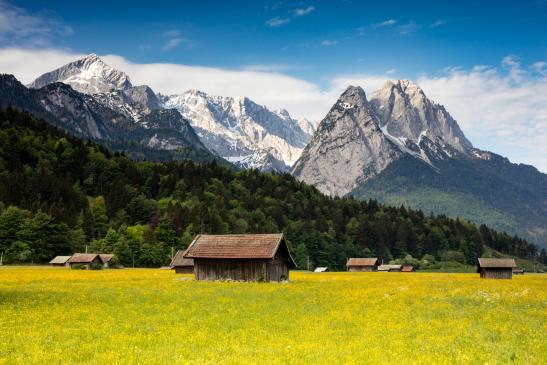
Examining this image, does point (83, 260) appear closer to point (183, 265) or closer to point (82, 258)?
point (82, 258)

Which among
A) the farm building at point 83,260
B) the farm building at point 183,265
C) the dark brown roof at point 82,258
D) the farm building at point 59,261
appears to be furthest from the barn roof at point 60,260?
the farm building at point 183,265

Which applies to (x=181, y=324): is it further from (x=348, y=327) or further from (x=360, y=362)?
(x=360, y=362)

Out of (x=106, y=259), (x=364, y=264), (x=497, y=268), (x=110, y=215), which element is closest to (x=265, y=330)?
(x=497, y=268)

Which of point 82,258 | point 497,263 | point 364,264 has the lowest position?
point 364,264

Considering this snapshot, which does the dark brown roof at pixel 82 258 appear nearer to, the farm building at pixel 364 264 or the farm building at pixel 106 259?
the farm building at pixel 106 259

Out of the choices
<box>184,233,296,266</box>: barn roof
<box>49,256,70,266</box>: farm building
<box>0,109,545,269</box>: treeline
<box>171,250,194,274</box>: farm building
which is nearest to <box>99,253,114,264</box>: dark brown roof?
<box>0,109,545,269</box>: treeline

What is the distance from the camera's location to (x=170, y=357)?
19.8 metres

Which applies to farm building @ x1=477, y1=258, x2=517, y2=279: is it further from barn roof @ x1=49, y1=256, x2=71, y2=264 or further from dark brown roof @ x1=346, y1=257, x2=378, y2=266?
barn roof @ x1=49, y1=256, x2=71, y2=264

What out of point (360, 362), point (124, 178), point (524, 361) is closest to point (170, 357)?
point (360, 362)

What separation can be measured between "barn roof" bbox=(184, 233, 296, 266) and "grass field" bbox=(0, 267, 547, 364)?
82.1 feet

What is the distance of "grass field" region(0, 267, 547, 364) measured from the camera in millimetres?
20031

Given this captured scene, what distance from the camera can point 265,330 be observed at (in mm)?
26188

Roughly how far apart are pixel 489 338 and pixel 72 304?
26.5 m

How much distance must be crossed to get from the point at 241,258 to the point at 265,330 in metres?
41.9
